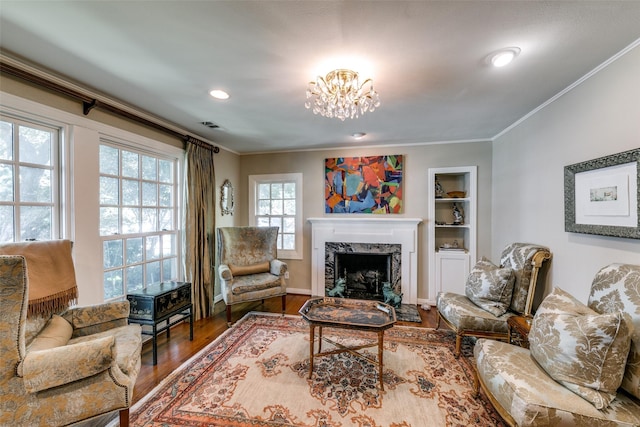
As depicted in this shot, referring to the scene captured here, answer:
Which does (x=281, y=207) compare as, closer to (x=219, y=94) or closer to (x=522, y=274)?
(x=219, y=94)

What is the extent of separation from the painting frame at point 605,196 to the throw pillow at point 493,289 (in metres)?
0.65

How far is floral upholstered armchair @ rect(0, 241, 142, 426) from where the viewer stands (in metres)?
1.22

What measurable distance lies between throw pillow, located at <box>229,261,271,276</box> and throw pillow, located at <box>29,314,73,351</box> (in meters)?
1.74

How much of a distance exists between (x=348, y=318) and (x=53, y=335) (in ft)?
6.54

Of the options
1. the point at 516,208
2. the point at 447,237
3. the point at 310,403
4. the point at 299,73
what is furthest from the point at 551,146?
the point at 310,403

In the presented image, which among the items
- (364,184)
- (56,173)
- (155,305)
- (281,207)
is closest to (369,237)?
(364,184)

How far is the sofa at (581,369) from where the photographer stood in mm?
1212

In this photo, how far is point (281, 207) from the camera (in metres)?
4.35

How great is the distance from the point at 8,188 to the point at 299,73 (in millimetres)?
2208

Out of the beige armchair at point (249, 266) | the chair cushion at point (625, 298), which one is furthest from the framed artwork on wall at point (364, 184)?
the chair cushion at point (625, 298)

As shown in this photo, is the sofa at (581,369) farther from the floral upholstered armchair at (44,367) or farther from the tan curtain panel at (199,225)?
the tan curtain panel at (199,225)

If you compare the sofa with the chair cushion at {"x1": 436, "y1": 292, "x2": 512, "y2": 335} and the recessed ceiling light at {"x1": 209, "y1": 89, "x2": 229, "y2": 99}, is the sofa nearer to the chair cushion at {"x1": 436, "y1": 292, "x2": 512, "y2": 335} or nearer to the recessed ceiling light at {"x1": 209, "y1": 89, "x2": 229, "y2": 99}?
the chair cushion at {"x1": 436, "y1": 292, "x2": 512, "y2": 335}

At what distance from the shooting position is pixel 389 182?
3855mm

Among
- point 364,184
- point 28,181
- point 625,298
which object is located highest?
point 364,184
